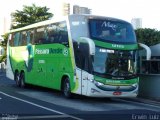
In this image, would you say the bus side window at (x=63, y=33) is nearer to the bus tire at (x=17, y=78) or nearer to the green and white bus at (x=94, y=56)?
the green and white bus at (x=94, y=56)

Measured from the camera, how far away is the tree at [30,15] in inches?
2415

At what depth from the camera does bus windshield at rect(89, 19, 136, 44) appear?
19594mm

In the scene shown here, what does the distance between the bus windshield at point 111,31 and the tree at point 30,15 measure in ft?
136

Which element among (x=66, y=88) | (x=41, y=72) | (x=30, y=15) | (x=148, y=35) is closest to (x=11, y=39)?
(x=41, y=72)

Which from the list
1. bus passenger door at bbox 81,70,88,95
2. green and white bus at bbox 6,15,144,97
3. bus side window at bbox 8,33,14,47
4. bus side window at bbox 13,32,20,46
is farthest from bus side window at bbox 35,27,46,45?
bus passenger door at bbox 81,70,88,95

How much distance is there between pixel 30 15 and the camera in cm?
6197

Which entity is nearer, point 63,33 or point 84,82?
point 84,82

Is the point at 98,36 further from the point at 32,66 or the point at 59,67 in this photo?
the point at 32,66

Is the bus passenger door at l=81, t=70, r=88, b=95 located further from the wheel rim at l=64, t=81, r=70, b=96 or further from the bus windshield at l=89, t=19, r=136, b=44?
the bus windshield at l=89, t=19, r=136, b=44

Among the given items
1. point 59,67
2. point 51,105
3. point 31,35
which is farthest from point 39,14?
point 51,105

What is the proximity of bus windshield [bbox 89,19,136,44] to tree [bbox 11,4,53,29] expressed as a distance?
41430 mm

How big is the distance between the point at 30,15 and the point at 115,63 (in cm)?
4356

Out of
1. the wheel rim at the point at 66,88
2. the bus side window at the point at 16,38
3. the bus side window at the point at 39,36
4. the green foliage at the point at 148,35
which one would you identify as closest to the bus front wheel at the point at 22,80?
the bus side window at the point at 16,38

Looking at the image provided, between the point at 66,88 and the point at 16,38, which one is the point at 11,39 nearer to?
the point at 16,38
